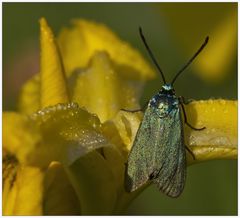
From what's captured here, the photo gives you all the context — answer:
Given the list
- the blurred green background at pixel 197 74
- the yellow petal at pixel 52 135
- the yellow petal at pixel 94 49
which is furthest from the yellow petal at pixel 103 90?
the blurred green background at pixel 197 74

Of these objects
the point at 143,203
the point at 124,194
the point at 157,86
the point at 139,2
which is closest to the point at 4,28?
the point at 139,2

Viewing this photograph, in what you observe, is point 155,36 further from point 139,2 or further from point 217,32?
point 217,32

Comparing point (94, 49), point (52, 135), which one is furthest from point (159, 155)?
point (94, 49)

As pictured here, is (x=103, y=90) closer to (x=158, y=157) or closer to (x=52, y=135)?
(x=158, y=157)

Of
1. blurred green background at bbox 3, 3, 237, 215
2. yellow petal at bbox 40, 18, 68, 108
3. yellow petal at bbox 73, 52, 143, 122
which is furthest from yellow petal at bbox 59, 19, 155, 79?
blurred green background at bbox 3, 3, 237, 215

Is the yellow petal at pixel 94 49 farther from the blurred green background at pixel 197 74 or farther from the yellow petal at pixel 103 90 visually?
the blurred green background at pixel 197 74

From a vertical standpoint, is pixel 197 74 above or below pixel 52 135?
above
